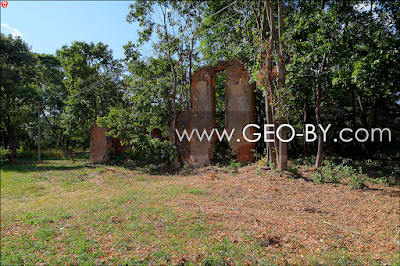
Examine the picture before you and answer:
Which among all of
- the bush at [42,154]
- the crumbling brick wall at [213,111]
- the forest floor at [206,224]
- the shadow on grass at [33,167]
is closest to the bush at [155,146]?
the crumbling brick wall at [213,111]

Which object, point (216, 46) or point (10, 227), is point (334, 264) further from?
point (216, 46)

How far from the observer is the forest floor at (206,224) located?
3482 mm

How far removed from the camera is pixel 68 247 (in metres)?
3.63

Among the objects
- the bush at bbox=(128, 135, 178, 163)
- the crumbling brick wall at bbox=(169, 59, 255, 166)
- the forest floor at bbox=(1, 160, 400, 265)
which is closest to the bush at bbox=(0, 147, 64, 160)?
the bush at bbox=(128, 135, 178, 163)

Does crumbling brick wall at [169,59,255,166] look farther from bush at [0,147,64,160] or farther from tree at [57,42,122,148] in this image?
bush at [0,147,64,160]

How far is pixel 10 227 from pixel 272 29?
9.48 m

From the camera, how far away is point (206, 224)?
15.3ft

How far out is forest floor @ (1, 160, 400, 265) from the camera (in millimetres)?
3482

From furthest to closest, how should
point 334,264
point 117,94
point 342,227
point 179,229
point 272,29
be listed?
point 117,94 < point 272,29 < point 342,227 < point 179,229 < point 334,264

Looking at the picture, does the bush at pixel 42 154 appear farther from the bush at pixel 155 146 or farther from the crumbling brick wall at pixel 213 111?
the crumbling brick wall at pixel 213 111

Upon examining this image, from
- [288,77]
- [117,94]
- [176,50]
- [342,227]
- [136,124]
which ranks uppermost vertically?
[176,50]

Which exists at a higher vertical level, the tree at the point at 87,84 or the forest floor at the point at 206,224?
the tree at the point at 87,84

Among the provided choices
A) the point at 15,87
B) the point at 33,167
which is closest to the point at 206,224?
the point at 33,167

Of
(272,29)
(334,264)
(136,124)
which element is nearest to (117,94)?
(136,124)
